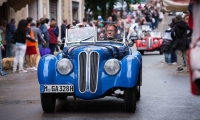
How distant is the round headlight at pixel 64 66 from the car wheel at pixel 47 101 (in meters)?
0.44

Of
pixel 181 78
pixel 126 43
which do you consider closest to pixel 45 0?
pixel 181 78

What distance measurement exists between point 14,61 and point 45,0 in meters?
12.4

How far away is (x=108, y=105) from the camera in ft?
36.8

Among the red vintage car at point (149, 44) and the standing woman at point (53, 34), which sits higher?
the standing woman at point (53, 34)

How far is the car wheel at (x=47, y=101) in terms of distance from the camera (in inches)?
395

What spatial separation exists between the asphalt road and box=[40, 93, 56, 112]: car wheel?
0.11 meters

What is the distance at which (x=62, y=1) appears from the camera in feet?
116

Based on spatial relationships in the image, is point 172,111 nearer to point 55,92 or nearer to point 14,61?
point 55,92

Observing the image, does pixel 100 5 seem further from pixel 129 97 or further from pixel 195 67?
pixel 195 67

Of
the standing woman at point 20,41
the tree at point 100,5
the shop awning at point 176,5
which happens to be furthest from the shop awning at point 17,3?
the tree at point 100,5

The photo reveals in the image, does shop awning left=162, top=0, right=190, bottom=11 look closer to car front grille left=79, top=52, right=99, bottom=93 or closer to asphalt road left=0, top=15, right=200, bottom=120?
asphalt road left=0, top=15, right=200, bottom=120

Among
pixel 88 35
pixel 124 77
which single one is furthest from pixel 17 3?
pixel 124 77

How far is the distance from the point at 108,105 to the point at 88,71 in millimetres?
1381

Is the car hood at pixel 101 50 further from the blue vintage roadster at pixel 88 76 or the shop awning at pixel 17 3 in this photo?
the shop awning at pixel 17 3
